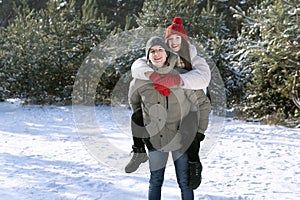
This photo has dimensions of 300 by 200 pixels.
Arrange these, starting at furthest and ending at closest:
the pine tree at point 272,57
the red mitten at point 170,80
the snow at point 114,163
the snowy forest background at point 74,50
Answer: the snowy forest background at point 74,50, the pine tree at point 272,57, the snow at point 114,163, the red mitten at point 170,80

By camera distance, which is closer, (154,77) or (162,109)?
(154,77)

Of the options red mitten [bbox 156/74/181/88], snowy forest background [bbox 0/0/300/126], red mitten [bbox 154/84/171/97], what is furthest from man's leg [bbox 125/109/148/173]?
snowy forest background [bbox 0/0/300/126]

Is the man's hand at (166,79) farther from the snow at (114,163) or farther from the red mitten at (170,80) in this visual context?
the snow at (114,163)

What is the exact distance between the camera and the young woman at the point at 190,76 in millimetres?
2498

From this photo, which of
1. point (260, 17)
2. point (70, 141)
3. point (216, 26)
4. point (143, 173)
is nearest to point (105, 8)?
point (216, 26)

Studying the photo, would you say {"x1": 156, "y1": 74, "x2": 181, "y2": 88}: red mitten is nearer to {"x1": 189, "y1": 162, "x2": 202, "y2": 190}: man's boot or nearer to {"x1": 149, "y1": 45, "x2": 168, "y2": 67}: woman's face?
{"x1": 149, "y1": 45, "x2": 168, "y2": 67}: woman's face

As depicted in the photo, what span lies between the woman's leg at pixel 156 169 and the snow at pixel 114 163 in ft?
2.53

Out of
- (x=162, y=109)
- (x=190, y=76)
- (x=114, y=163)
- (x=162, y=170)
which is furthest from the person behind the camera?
(x=114, y=163)

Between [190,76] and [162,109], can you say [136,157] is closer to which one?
[162,109]

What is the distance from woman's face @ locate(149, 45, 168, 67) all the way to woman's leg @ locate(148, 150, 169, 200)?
718 millimetres

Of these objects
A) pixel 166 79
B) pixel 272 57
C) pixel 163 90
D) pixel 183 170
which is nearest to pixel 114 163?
pixel 183 170

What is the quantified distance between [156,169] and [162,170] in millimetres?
60

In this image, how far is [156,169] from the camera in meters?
2.84

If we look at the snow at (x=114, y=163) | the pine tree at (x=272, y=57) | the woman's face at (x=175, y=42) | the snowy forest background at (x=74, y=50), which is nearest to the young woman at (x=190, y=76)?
the woman's face at (x=175, y=42)
